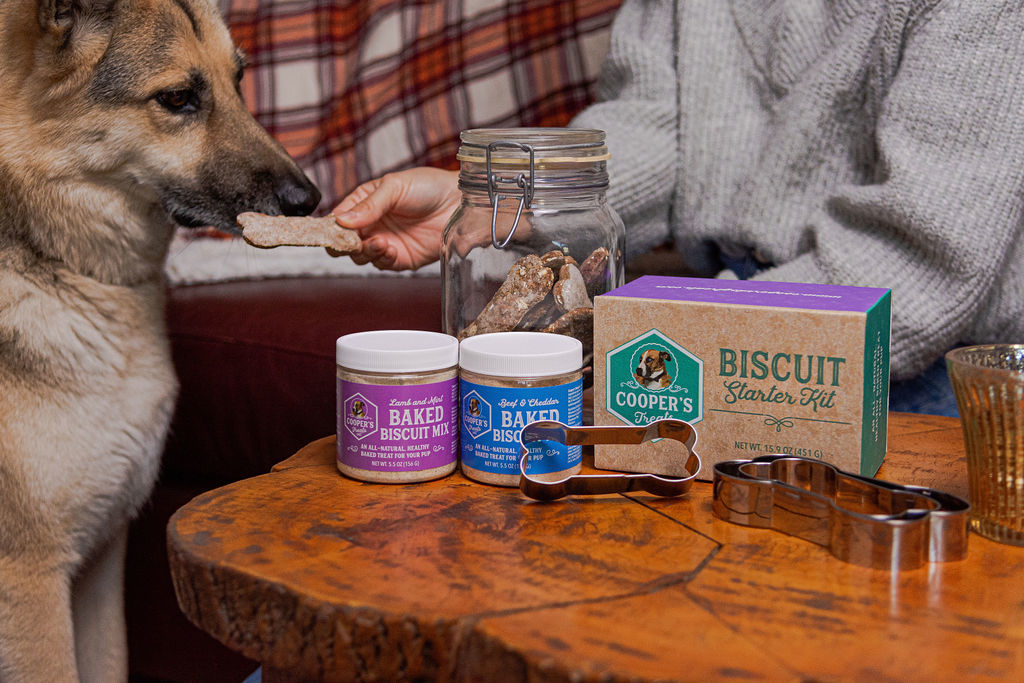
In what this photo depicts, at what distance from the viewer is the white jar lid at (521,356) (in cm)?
67

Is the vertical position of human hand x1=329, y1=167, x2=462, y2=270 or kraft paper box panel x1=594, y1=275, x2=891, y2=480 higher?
human hand x1=329, y1=167, x2=462, y2=270

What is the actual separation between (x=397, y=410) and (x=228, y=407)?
72 centimetres

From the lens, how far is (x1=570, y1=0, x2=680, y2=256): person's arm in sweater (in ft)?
4.28

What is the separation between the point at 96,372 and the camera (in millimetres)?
1001

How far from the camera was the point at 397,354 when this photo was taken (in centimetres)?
Result: 67

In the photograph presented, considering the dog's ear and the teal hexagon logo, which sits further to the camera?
the dog's ear

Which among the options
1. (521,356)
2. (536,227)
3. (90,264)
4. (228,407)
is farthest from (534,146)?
(228,407)

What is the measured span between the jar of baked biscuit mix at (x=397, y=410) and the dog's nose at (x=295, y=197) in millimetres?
461

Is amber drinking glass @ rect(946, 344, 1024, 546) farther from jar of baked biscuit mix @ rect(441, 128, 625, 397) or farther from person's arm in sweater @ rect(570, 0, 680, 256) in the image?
person's arm in sweater @ rect(570, 0, 680, 256)

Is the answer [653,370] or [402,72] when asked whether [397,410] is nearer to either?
[653,370]

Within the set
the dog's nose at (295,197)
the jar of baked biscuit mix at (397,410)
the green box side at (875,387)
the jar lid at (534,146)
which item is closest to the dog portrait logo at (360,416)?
the jar of baked biscuit mix at (397,410)

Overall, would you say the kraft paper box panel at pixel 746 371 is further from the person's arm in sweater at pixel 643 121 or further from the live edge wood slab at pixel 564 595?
the person's arm in sweater at pixel 643 121

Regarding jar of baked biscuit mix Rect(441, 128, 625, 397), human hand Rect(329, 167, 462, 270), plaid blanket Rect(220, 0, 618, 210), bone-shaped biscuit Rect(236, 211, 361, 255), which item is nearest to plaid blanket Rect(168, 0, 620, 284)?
plaid blanket Rect(220, 0, 618, 210)

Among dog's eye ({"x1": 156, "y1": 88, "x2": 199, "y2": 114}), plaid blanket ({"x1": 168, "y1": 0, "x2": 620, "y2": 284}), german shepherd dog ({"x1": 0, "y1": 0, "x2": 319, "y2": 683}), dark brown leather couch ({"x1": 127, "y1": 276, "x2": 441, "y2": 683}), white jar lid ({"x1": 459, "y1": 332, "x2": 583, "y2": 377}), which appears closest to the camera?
white jar lid ({"x1": 459, "y1": 332, "x2": 583, "y2": 377})
